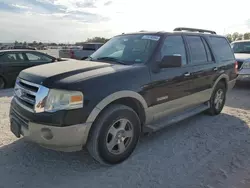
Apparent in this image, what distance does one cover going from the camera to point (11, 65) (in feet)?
30.1

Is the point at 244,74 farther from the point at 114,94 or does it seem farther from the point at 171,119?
the point at 114,94

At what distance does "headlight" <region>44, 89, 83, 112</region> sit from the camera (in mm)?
2947

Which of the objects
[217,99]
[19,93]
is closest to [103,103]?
[19,93]

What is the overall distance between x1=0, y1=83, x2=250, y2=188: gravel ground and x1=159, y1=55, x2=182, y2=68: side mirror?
1.30m

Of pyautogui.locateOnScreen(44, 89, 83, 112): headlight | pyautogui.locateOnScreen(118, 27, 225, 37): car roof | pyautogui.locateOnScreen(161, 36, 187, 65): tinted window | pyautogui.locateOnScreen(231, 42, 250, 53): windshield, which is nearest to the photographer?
pyautogui.locateOnScreen(44, 89, 83, 112): headlight

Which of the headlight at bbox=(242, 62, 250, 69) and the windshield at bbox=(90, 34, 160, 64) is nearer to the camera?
the windshield at bbox=(90, 34, 160, 64)

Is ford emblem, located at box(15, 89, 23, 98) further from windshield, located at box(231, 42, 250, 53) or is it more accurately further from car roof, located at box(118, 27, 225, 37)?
windshield, located at box(231, 42, 250, 53)

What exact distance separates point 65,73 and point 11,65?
6862 mm

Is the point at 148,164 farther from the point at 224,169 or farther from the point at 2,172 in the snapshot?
the point at 2,172

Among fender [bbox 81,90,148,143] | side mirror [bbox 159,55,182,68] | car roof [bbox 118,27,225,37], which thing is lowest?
fender [bbox 81,90,148,143]

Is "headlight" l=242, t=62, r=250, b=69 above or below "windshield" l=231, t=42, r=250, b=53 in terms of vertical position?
below

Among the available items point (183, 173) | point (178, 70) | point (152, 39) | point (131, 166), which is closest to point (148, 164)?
point (131, 166)

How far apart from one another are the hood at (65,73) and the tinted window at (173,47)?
34.8 inches

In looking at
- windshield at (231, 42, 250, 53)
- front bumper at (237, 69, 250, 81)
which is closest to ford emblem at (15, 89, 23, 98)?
front bumper at (237, 69, 250, 81)
